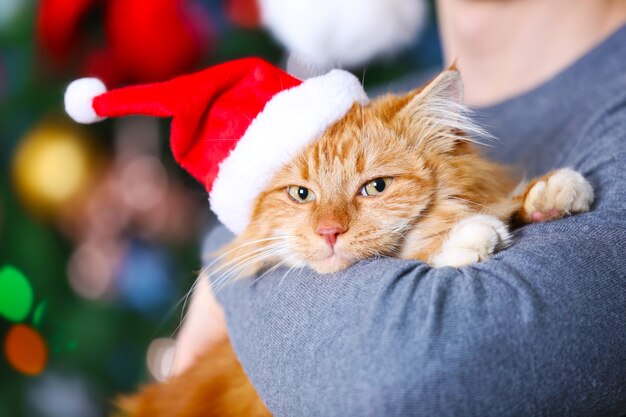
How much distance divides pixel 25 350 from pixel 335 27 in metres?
1.76

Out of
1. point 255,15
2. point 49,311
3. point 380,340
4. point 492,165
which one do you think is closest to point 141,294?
point 49,311

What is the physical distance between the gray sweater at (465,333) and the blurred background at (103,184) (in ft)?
3.61

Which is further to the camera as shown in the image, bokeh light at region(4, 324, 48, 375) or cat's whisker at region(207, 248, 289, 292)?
bokeh light at region(4, 324, 48, 375)

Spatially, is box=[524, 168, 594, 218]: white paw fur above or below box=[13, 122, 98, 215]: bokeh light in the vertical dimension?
above

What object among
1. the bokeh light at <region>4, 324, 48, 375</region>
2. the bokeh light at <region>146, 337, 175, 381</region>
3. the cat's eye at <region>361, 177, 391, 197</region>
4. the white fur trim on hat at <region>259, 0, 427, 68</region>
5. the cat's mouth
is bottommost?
the bokeh light at <region>146, 337, 175, 381</region>

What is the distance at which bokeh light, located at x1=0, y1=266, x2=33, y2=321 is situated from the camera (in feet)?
7.75

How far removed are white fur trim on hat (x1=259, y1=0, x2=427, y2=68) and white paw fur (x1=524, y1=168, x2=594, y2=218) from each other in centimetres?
97

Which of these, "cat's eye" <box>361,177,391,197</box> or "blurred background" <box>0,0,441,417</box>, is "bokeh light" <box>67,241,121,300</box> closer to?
"blurred background" <box>0,0,441,417</box>

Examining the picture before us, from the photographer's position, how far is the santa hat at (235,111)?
1239 millimetres

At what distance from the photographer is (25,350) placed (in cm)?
245

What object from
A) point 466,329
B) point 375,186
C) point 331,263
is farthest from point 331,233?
point 466,329

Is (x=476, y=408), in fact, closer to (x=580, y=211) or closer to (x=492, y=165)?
(x=580, y=211)

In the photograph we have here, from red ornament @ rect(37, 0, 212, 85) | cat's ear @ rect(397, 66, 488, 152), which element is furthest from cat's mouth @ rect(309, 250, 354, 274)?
red ornament @ rect(37, 0, 212, 85)

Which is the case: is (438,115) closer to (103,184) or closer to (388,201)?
(388,201)
